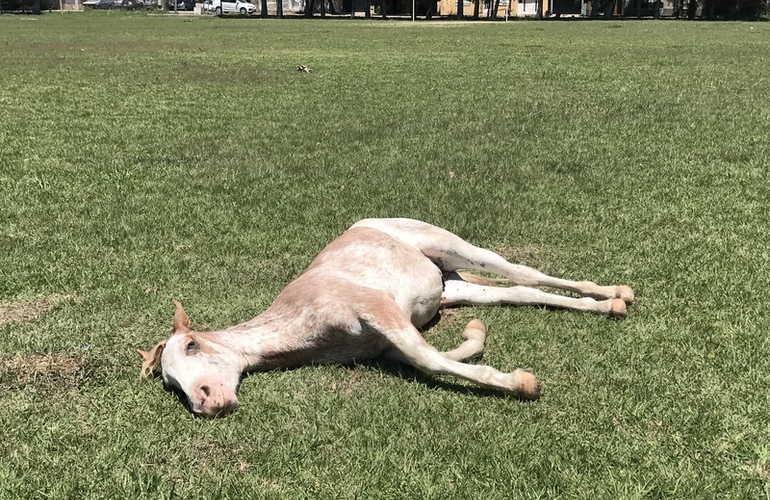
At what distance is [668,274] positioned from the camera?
5.72 metres

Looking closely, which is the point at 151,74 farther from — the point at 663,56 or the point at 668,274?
the point at 668,274

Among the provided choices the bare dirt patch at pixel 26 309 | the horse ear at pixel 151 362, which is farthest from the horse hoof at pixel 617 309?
the bare dirt patch at pixel 26 309

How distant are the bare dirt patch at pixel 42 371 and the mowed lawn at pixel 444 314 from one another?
0.02 metres

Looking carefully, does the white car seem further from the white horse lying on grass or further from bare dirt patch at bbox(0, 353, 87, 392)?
bare dirt patch at bbox(0, 353, 87, 392)

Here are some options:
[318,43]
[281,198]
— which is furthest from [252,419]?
[318,43]

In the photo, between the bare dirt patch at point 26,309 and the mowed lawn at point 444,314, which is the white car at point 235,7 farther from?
the bare dirt patch at point 26,309

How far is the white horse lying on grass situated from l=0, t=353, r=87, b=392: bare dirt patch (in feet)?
1.55

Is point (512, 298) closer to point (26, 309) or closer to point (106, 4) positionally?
point (26, 309)

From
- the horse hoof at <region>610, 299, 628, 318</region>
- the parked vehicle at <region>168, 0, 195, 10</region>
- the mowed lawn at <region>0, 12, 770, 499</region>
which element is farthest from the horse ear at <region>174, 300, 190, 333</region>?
the parked vehicle at <region>168, 0, 195, 10</region>

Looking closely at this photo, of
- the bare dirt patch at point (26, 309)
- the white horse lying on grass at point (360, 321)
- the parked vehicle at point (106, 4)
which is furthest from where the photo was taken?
the parked vehicle at point (106, 4)

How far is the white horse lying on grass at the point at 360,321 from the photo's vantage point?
153 inches

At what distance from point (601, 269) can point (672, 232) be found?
3.96 ft

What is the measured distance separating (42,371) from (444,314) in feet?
8.43

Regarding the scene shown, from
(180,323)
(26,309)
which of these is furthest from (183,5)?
(180,323)
